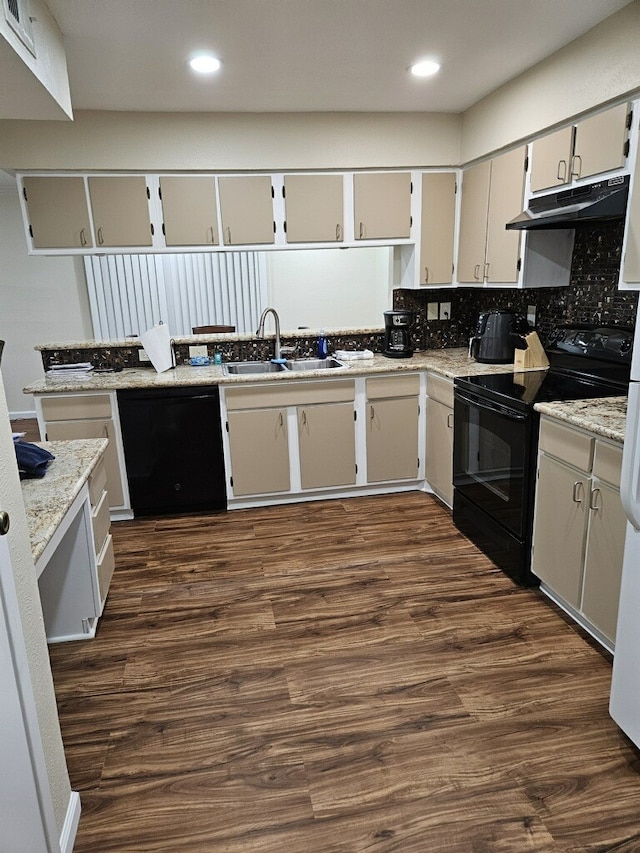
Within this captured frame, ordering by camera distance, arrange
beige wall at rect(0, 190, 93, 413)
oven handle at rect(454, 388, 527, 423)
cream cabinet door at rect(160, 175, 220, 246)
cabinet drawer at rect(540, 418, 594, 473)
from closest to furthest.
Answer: cabinet drawer at rect(540, 418, 594, 473), oven handle at rect(454, 388, 527, 423), cream cabinet door at rect(160, 175, 220, 246), beige wall at rect(0, 190, 93, 413)

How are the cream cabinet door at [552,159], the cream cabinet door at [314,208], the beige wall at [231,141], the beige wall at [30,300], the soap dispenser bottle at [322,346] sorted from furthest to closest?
1. the beige wall at [30,300]
2. the soap dispenser bottle at [322,346]
3. the cream cabinet door at [314,208]
4. the beige wall at [231,141]
5. the cream cabinet door at [552,159]

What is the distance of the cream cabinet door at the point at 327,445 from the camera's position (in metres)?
3.76

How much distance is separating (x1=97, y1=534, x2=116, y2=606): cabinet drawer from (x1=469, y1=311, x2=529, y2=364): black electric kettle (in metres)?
2.48

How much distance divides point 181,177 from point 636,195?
2638 millimetres

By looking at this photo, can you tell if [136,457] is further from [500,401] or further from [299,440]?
[500,401]

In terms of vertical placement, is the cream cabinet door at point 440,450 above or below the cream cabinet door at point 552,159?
below

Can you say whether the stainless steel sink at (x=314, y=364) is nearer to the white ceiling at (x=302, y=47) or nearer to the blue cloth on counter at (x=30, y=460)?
the white ceiling at (x=302, y=47)

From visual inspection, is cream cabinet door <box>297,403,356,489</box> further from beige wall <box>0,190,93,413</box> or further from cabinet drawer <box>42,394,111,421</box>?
beige wall <box>0,190,93,413</box>

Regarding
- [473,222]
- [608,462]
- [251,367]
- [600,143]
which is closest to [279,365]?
[251,367]

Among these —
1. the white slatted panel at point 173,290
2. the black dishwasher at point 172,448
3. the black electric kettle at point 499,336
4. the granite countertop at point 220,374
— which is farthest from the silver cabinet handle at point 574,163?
the white slatted panel at point 173,290

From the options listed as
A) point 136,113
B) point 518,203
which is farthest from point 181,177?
point 518,203

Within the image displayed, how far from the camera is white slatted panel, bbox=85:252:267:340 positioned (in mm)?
6180

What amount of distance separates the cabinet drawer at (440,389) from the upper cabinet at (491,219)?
0.69m

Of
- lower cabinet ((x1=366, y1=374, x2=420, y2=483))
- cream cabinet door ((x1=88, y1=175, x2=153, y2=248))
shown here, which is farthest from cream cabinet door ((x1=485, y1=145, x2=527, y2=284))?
cream cabinet door ((x1=88, y1=175, x2=153, y2=248))
